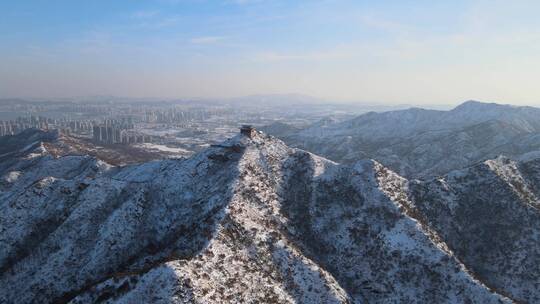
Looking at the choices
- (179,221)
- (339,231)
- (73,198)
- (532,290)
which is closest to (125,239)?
(179,221)

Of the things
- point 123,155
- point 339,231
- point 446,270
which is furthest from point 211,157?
point 123,155

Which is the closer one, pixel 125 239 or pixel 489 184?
pixel 125 239

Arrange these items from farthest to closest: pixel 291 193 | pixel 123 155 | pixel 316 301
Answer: pixel 123 155, pixel 291 193, pixel 316 301

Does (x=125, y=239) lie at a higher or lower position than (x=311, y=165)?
lower

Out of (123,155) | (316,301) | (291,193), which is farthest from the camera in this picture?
(123,155)

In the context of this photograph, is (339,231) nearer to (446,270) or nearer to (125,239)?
(446,270)

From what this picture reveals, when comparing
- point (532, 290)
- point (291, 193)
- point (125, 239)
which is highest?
point (291, 193)
